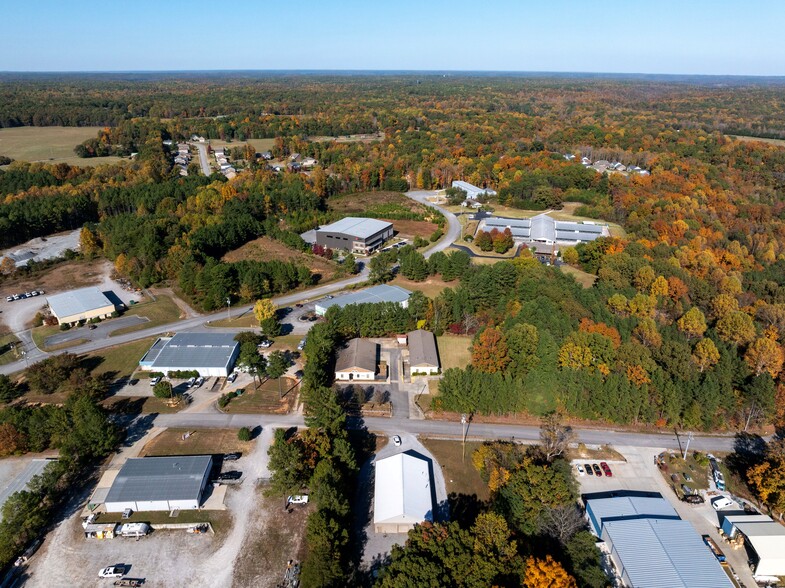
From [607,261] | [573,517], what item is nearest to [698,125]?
[607,261]

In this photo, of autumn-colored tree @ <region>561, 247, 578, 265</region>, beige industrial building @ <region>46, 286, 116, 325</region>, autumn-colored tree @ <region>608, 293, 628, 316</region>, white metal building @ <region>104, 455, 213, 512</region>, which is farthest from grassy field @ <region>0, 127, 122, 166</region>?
autumn-colored tree @ <region>608, 293, 628, 316</region>

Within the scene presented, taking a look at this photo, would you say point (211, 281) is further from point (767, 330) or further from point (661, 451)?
point (767, 330)

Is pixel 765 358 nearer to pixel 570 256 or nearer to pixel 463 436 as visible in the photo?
pixel 463 436

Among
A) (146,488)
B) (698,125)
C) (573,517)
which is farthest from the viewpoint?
(698,125)

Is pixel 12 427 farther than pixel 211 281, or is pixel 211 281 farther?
pixel 211 281

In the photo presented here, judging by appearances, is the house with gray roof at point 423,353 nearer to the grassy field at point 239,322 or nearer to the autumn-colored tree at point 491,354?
the autumn-colored tree at point 491,354

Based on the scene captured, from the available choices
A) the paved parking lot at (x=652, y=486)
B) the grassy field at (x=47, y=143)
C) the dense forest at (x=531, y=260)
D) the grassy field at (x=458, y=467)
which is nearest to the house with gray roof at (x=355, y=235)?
the dense forest at (x=531, y=260)

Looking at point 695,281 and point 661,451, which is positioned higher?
point 695,281
